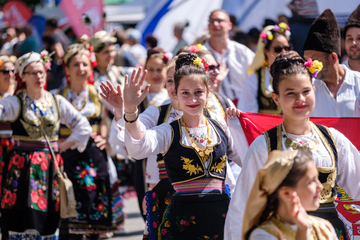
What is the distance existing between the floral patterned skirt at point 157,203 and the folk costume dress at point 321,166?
118 cm

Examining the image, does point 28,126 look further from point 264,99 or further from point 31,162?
point 264,99

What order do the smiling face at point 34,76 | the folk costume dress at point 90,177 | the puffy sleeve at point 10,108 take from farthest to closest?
the folk costume dress at point 90,177
the smiling face at point 34,76
the puffy sleeve at point 10,108

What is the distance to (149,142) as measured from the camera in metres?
3.26

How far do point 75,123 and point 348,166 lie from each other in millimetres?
3370

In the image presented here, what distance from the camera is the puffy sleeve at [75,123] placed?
5.54m

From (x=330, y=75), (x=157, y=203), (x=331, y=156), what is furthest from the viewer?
(x=330, y=75)

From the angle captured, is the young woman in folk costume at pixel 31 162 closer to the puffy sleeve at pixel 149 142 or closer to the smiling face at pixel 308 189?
the puffy sleeve at pixel 149 142

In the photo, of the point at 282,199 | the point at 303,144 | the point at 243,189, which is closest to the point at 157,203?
the point at 243,189

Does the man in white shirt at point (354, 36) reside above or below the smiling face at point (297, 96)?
above

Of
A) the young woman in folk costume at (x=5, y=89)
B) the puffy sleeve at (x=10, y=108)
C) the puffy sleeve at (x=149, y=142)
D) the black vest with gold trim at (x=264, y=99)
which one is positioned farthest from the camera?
the young woman in folk costume at (x=5, y=89)

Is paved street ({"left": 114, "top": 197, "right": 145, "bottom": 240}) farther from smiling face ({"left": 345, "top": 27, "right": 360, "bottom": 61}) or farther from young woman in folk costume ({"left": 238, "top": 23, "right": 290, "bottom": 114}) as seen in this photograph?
smiling face ({"left": 345, "top": 27, "right": 360, "bottom": 61})

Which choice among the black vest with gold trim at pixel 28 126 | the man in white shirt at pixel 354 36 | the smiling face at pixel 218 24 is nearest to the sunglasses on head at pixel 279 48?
the man in white shirt at pixel 354 36

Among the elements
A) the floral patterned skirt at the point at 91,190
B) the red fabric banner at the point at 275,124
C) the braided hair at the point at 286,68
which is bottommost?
the floral patterned skirt at the point at 91,190

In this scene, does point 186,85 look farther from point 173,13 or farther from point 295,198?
point 173,13
